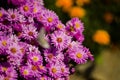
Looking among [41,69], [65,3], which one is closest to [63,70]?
[41,69]

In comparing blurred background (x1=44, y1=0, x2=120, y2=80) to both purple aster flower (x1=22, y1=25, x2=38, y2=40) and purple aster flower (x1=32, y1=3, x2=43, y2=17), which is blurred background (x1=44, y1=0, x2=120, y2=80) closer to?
purple aster flower (x1=32, y1=3, x2=43, y2=17)

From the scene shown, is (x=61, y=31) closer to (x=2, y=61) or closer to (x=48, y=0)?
(x=2, y=61)

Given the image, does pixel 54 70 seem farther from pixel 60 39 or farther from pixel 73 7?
pixel 73 7

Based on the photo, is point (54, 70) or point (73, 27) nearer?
point (54, 70)

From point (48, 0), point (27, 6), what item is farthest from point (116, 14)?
point (27, 6)

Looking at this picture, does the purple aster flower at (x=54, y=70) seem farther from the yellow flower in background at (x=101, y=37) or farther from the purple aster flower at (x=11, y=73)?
the yellow flower in background at (x=101, y=37)

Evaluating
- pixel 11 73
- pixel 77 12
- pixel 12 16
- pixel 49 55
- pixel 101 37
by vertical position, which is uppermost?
pixel 77 12
